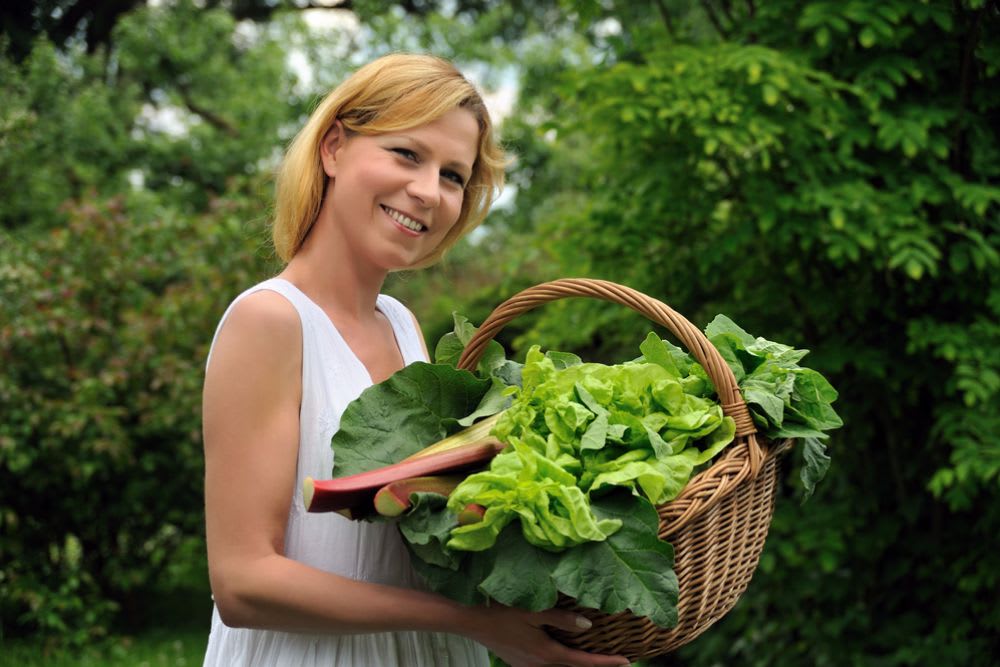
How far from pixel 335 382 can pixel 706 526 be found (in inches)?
27.9

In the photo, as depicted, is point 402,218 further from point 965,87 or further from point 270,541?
point 965,87

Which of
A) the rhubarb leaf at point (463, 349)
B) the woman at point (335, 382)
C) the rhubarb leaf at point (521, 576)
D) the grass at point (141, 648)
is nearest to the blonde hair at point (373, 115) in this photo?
the woman at point (335, 382)

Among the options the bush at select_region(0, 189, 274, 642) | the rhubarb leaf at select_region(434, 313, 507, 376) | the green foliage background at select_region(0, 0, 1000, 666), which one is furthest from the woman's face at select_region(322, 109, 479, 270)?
the bush at select_region(0, 189, 274, 642)

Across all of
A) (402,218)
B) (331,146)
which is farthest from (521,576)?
(331,146)

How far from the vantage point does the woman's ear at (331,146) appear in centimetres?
197

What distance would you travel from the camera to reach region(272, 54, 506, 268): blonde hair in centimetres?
188

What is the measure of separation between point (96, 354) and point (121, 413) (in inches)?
22.8

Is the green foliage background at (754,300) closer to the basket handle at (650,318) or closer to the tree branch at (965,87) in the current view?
the tree branch at (965,87)

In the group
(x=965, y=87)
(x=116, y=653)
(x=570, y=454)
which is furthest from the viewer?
(x=116, y=653)

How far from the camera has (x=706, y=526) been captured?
1.57m

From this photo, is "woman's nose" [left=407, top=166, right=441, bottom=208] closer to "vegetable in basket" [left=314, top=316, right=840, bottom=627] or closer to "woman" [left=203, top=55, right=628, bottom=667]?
"woman" [left=203, top=55, right=628, bottom=667]

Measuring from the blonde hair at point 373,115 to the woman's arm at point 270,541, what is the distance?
1.15 ft

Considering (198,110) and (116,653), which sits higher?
(198,110)

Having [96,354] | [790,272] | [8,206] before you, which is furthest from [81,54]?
[790,272]
